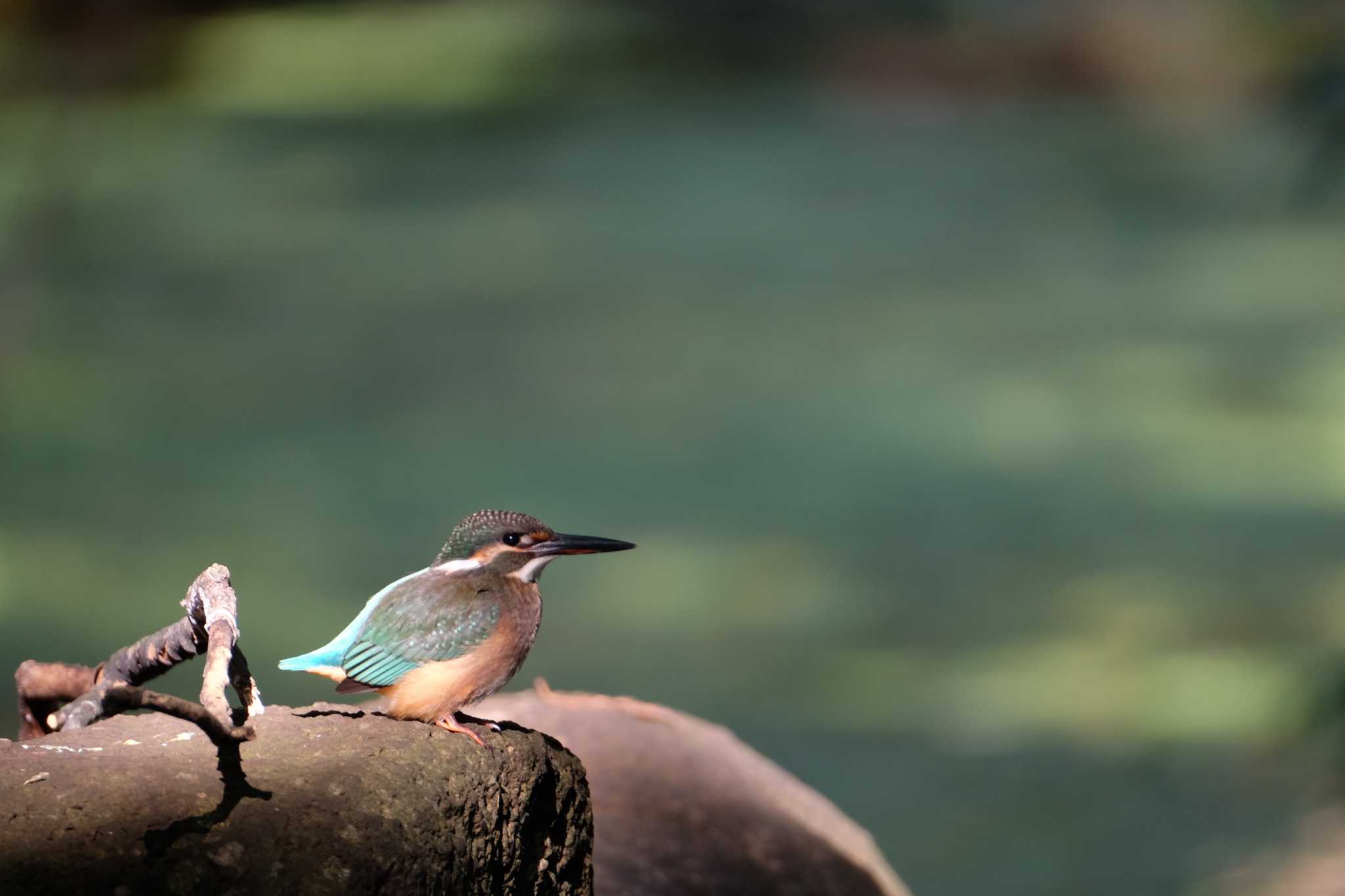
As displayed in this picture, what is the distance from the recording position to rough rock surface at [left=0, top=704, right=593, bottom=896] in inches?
39.8

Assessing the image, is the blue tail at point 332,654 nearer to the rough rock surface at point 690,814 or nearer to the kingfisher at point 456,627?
the kingfisher at point 456,627

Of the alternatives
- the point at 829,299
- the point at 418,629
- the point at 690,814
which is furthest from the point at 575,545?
the point at 829,299

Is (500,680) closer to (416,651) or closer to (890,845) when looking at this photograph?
(416,651)

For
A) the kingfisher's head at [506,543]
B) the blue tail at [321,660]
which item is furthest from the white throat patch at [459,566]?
the blue tail at [321,660]

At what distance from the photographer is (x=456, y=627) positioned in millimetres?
1324

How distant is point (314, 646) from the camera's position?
155 inches

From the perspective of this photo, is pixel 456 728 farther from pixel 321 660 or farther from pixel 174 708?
pixel 174 708

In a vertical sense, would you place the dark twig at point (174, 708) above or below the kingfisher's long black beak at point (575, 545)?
below

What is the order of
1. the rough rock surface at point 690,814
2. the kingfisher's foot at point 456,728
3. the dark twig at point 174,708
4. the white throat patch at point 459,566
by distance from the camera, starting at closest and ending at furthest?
the dark twig at point 174,708
the kingfisher's foot at point 456,728
the white throat patch at point 459,566
the rough rock surface at point 690,814

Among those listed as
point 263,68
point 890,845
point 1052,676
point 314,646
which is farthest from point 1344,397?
point 263,68

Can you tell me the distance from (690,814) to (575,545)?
2.96ft

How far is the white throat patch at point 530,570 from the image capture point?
4.59 ft

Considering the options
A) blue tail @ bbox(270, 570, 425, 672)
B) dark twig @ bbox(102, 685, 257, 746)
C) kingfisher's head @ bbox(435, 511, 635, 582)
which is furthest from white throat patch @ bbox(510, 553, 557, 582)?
dark twig @ bbox(102, 685, 257, 746)

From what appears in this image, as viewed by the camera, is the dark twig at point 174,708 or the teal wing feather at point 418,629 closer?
the dark twig at point 174,708
